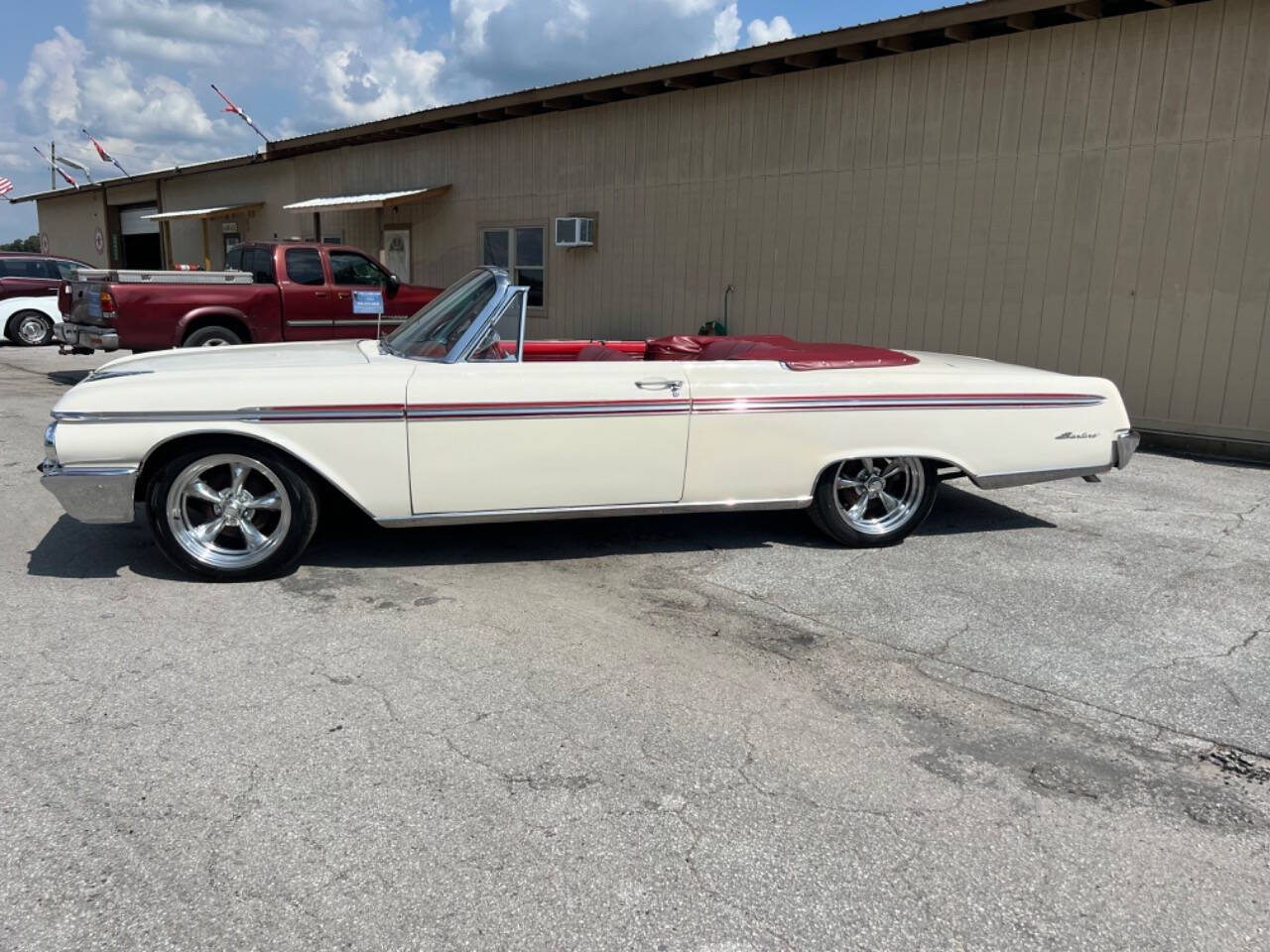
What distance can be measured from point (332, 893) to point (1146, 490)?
648 centimetres

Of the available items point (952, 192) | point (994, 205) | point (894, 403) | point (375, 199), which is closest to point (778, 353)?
point (894, 403)

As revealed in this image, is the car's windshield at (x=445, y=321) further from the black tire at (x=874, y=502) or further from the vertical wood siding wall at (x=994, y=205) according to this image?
the vertical wood siding wall at (x=994, y=205)

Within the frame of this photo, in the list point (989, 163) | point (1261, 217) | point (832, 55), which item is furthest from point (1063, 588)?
point (832, 55)

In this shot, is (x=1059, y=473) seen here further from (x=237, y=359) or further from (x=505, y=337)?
(x=237, y=359)

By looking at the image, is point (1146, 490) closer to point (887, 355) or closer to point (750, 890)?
point (887, 355)

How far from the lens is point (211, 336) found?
37.7 feet

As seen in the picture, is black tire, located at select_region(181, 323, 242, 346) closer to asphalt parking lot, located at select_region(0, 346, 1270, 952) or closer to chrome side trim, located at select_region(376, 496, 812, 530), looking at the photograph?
asphalt parking lot, located at select_region(0, 346, 1270, 952)

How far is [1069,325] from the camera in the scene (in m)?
9.12

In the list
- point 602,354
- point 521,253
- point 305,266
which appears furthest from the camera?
point 521,253

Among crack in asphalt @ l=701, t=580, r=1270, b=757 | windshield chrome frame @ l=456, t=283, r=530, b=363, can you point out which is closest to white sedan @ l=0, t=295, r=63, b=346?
windshield chrome frame @ l=456, t=283, r=530, b=363

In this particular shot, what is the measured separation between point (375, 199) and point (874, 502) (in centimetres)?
1328

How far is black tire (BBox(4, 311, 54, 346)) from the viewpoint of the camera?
58.0 feet

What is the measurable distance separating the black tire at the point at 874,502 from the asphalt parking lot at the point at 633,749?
6.7 inches

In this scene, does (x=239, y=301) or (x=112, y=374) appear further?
(x=239, y=301)
